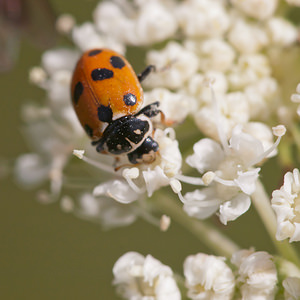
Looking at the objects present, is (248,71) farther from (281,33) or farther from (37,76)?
(37,76)

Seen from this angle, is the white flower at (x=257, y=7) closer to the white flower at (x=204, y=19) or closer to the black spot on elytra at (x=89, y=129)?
the white flower at (x=204, y=19)

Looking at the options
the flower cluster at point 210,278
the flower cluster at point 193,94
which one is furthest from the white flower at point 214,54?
the flower cluster at point 210,278

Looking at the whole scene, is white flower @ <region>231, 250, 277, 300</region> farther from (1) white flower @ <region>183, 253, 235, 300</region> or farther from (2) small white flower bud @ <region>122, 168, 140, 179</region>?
(2) small white flower bud @ <region>122, 168, 140, 179</region>

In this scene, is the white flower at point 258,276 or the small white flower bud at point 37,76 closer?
the white flower at point 258,276

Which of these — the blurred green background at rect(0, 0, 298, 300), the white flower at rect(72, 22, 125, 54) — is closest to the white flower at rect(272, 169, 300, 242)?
the white flower at rect(72, 22, 125, 54)

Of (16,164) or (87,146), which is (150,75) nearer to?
(87,146)

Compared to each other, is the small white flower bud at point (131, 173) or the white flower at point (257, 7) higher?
the white flower at point (257, 7)
